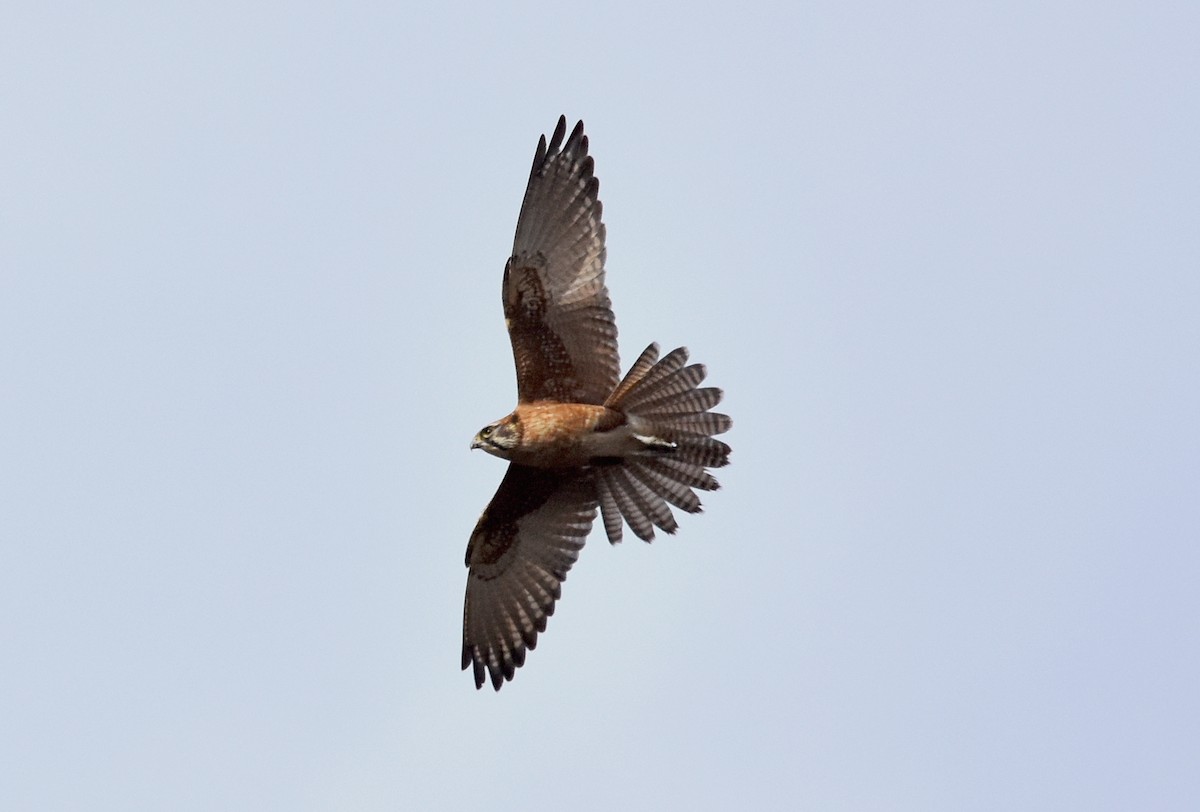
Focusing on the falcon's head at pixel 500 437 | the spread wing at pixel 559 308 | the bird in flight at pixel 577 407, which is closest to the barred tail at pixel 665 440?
the bird in flight at pixel 577 407

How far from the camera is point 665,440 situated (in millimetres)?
13609

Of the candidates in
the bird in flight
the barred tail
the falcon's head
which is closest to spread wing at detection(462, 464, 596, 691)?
the bird in flight

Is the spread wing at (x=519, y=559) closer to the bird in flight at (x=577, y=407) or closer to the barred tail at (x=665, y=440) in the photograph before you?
the bird in flight at (x=577, y=407)

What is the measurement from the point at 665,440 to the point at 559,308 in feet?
3.99

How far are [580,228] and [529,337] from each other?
878 mm

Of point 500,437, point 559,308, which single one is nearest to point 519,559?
point 500,437

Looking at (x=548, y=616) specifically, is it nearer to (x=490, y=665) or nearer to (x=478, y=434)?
(x=490, y=665)

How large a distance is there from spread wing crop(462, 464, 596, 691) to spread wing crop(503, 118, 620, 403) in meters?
0.76

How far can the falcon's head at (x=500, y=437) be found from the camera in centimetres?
1351

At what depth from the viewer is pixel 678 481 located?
544 inches

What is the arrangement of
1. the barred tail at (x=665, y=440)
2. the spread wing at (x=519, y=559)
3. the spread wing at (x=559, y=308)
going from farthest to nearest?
the spread wing at (x=519, y=559) < the spread wing at (x=559, y=308) < the barred tail at (x=665, y=440)

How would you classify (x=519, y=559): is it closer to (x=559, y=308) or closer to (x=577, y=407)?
(x=577, y=407)

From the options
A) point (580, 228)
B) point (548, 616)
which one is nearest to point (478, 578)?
point (548, 616)

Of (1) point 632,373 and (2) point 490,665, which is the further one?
(2) point 490,665
